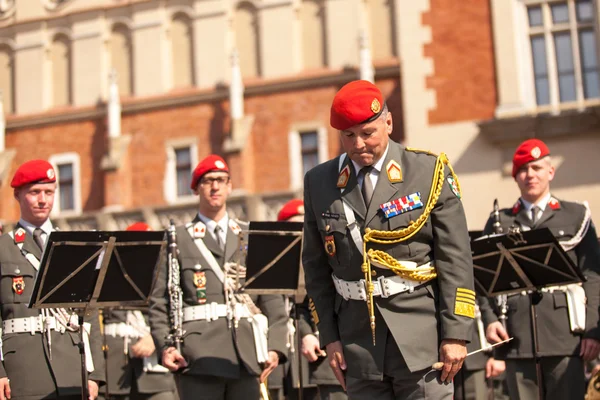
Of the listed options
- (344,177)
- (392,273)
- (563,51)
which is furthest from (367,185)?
(563,51)

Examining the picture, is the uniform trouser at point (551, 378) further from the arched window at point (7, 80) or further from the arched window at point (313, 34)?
the arched window at point (7, 80)

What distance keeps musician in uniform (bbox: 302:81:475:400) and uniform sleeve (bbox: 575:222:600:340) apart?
2.83 m

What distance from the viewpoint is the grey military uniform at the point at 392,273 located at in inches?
206

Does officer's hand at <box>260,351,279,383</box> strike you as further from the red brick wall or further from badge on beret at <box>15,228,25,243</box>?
the red brick wall

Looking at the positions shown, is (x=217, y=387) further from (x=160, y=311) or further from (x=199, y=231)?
(x=199, y=231)

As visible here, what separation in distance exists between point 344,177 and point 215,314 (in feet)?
7.79

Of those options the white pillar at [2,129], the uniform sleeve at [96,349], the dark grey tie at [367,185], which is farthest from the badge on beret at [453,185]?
the white pillar at [2,129]

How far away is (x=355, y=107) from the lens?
209 inches

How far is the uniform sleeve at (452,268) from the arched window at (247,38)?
88.8 feet

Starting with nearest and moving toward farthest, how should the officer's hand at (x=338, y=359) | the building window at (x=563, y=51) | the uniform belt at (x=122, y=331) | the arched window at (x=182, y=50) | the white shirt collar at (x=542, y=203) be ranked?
the officer's hand at (x=338, y=359)
the white shirt collar at (x=542, y=203)
the uniform belt at (x=122, y=331)
the building window at (x=563, y=51)
the arched window at (x=182, y=50)

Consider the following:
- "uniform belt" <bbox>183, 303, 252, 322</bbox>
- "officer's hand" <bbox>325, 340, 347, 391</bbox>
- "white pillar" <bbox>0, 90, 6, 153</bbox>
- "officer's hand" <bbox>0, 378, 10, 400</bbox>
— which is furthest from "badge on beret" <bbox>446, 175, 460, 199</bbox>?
"white pillar" <bbox>0, 90, 6, 153</bbox>

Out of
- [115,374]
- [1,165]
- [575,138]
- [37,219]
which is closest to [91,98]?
[1,165]

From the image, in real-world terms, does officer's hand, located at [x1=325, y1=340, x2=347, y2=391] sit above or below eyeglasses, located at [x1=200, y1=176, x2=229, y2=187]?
below

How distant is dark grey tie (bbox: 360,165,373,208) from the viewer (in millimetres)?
5461
